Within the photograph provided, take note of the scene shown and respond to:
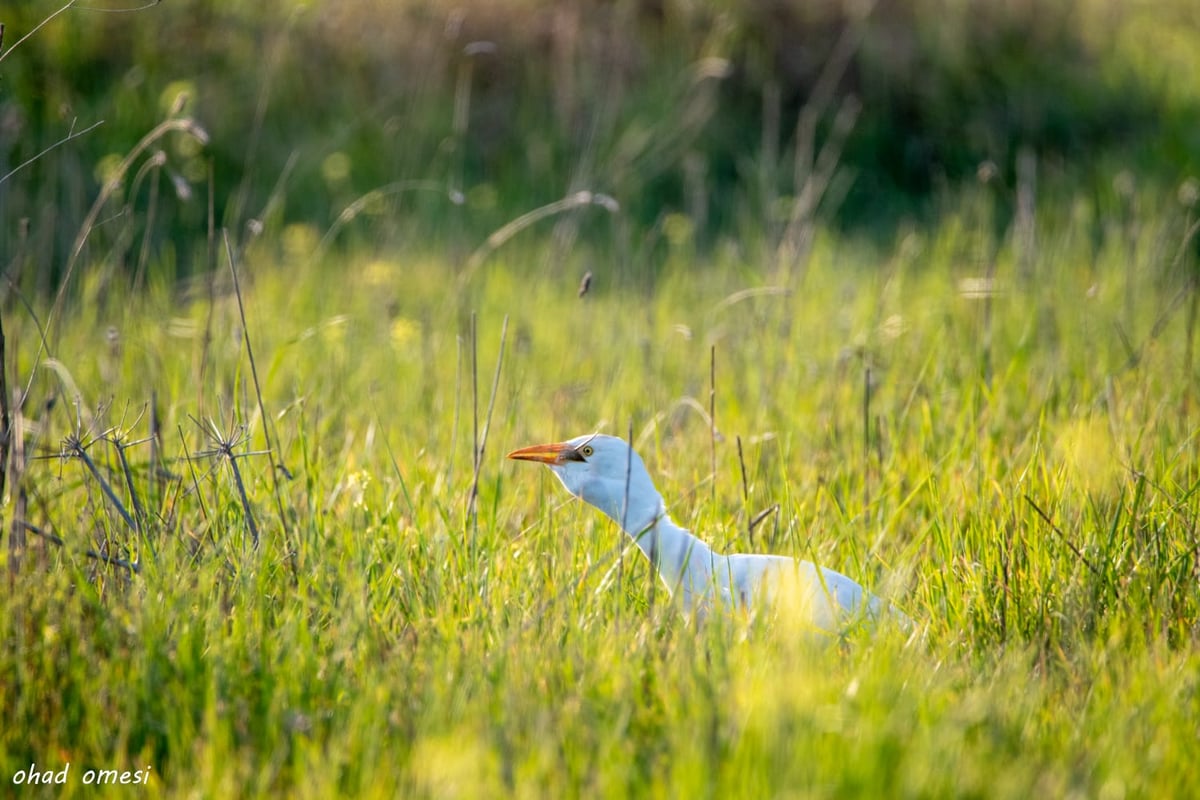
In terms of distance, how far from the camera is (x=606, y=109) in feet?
23.2

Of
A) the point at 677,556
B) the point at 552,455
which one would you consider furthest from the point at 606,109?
the point at 677,556

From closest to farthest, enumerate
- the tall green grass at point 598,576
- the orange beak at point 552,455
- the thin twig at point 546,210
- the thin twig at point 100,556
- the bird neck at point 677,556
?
the tall green grass at point 598,576, the thin twig at point 100,556, the bird neck at point 677,556, the orange beak at point 552,455, the thin twig at point 546,210

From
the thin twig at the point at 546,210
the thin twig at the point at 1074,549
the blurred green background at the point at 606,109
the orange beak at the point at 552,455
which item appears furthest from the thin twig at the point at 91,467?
the blurred green background at the point at 606,109

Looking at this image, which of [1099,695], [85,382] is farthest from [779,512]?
[85,382]

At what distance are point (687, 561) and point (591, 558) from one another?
331 millimetres

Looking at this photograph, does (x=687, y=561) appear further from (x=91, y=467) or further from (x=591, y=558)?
(x=91, y=467)

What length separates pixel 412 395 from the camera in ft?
14.7

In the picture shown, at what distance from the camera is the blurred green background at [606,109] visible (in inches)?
263

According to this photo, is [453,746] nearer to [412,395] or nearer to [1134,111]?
[412,395]

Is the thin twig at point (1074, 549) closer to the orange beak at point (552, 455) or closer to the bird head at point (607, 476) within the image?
the bird head at point (607, 476)

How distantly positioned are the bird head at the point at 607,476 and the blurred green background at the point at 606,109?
315cm

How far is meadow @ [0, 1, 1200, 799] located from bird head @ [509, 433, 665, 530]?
10cm

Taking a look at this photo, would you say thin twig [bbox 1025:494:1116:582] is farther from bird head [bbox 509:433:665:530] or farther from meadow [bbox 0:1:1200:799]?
bird head [bbox 509:433:665:530]

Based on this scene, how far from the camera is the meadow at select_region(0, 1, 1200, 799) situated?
2115 millimetres
